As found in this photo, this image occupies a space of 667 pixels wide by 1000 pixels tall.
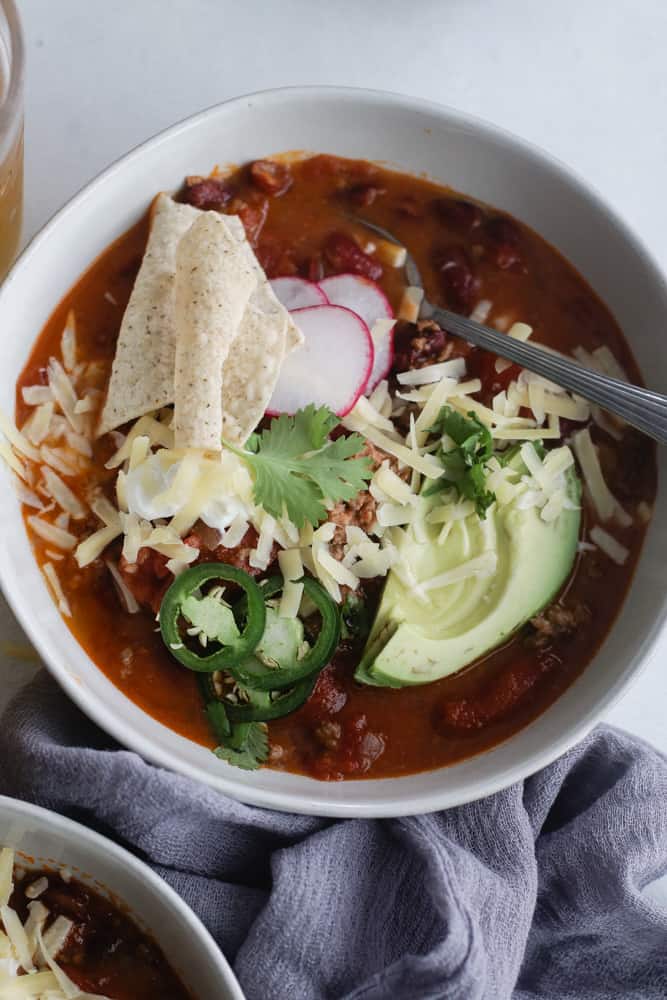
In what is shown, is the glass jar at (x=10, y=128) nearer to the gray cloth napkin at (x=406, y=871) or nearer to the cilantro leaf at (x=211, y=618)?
the cilantro leaf at (x=211, y=618)

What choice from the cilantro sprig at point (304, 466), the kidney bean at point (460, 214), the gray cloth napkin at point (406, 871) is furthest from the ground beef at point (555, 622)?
the kidney bean at point (460, 214)

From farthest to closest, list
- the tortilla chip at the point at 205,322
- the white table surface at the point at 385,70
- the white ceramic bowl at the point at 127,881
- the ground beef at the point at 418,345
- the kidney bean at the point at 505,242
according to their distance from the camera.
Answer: the white table surface at the point at 385,70 → the kidney bean at the point at 505,242 → the ground beef at the point at 418,345 → the tortilla chip at the point at 205,322 → the white ceramic bowl at the point at 127,881

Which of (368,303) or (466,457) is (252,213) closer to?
(368,303)

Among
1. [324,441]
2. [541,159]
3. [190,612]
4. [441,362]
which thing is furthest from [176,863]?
[541,159]

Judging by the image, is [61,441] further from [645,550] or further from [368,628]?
[645,550]

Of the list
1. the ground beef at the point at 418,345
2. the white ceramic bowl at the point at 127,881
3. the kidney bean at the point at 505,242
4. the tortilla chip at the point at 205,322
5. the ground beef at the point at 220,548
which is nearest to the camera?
the white ceramic bowl at the point at 127,881
